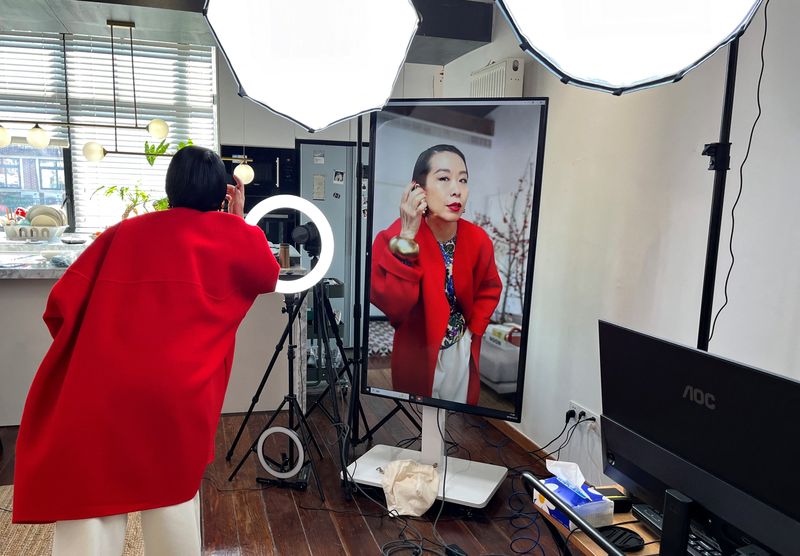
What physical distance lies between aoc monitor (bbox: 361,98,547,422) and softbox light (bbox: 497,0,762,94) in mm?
1603

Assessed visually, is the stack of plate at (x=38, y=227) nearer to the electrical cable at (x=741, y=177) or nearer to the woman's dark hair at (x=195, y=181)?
the woman's dark hair at (x=195, y=181)

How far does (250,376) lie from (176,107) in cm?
297

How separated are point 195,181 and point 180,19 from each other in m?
2.81

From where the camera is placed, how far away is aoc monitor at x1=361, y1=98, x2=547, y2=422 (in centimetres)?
238

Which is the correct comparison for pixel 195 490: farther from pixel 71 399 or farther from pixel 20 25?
pixel 20 25

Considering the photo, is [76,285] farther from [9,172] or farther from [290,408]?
[9,172]

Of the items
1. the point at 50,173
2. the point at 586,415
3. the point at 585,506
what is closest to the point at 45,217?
the point at 50,173

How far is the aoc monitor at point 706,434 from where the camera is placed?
2.64 feet

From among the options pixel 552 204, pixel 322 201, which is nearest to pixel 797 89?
pixel 552 204

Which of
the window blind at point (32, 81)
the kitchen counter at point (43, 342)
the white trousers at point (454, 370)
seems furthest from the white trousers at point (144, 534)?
the window blind at point (32, 81)

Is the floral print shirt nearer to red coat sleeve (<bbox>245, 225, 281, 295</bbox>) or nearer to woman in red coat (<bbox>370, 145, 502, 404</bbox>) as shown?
woman in red coat (<bbox>370, 145, 502, 404</bbox>)

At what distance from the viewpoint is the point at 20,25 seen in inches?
164

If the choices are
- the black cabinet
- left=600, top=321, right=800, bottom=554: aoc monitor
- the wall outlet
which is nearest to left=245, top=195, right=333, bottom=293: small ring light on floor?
left=600, top=321, right=800, bottom=554: aoc monitor

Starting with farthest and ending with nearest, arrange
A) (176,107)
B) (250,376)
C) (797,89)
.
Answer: (176,107)
(250,376)
(797,89)
